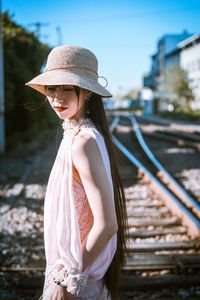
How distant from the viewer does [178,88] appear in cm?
4903

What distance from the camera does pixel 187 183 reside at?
24.3ft

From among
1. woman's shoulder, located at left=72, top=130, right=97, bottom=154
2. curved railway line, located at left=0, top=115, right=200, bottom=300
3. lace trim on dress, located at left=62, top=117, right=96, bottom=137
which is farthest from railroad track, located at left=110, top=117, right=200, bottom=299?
woman's shoulder, located at left=72, top=130, right=97, bottom=154

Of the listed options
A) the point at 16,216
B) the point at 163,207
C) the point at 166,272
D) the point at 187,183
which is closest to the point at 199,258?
the point at 166,272

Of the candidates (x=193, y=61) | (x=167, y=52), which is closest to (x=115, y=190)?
(x=193, y=61)

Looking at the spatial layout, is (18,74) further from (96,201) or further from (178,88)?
(178,88)

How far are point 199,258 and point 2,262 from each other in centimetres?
206

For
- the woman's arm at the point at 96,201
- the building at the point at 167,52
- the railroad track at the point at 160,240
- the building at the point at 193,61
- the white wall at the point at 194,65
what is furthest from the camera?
the building at the point at 167,52

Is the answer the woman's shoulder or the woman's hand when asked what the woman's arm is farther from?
the woman's hand

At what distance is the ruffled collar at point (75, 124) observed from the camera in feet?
5.29

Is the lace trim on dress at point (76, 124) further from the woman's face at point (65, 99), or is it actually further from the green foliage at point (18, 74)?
the green foliage at point (18, 74)

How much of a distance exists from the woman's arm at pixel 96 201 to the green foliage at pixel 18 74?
11.5 meters

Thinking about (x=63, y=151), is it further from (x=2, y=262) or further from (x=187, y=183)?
(x=187, y=183)

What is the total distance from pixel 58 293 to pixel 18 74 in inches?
573

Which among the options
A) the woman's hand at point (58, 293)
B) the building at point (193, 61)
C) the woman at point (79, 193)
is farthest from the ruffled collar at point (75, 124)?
the building at point (193, 61)
